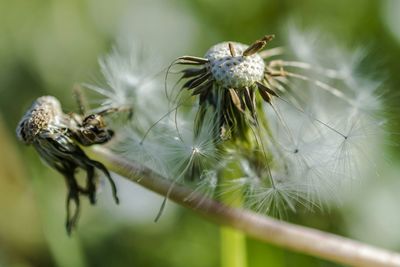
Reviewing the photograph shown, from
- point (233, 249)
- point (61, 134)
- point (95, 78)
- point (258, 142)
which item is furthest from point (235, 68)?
point (233, 249)

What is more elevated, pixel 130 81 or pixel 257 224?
pixel 130 81

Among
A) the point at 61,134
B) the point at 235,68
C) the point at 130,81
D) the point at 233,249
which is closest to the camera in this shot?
the point at 235,68

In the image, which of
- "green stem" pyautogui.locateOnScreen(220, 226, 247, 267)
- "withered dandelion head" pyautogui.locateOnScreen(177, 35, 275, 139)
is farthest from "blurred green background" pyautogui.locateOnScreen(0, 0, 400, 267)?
"withered dandelion head" pyautogui.locateOnScreen(177, 35, 275, 139)

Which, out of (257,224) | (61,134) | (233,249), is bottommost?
(233,249)

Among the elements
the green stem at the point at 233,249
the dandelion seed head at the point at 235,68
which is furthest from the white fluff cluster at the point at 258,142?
the green stem at the point at 233,249

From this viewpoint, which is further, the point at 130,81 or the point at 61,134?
the point at 130,81

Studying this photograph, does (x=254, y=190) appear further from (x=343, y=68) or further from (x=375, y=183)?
(x=375, y=183)

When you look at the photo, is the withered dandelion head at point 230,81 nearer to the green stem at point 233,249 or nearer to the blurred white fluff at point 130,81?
the blurred white fluff at point 130,81

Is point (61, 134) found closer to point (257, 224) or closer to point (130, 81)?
point (130, 81)
